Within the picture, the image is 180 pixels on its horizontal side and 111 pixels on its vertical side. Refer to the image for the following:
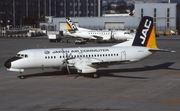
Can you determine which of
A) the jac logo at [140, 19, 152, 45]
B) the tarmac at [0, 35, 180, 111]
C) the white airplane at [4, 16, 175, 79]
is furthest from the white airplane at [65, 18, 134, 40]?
the white airplane at [4, 16, 175, 79]

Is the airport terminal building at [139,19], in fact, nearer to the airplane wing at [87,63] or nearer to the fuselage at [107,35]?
the fuselage at [107,35]

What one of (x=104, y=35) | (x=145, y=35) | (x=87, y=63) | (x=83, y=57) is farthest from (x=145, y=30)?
(x=104, y=35)

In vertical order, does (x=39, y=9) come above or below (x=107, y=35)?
above

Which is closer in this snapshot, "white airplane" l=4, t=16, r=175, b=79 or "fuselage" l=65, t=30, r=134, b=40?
"white airplane" l=4, t=16, r=175, b=79

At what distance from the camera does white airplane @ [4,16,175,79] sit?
127 feet

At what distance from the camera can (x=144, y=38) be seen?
4331 cm

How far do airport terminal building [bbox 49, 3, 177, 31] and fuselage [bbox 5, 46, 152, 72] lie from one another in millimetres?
84741

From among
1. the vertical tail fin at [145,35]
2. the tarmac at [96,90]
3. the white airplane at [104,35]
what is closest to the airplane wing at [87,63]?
the tarmac at [96,90]

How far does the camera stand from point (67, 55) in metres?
40.3

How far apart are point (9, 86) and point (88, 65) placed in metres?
8.18

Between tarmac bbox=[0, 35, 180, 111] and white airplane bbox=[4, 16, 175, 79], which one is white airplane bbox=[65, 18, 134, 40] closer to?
tarmac bbox=[0, 35, 180, 111]

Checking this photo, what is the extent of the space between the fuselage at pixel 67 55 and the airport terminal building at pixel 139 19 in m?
84.7

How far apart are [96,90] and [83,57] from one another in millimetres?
7564

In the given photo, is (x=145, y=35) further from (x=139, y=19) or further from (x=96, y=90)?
(x=139, y=19)
